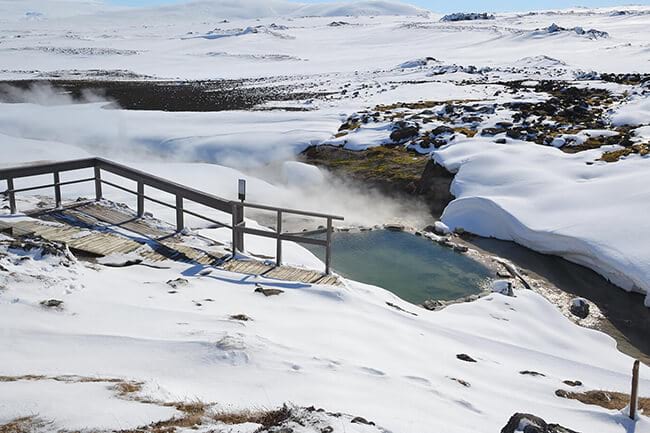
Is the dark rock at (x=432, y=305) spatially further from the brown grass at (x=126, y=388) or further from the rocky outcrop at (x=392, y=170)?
the rocky outcrop at (x=392, y=170)

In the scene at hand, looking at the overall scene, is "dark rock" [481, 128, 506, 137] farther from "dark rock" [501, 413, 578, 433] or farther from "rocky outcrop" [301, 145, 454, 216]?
"dark rock" [501, 413, 578, 433]

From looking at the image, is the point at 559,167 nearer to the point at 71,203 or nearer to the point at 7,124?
the point at 71,203

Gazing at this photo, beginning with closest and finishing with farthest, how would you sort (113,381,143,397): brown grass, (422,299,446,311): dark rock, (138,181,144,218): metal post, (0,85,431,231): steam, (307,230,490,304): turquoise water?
1. (113,381,143,397): brown grass
2. (138,181,144,218): metal post
3. (422,299,446,311): dark rock
4. (307,230,490,304): turquoise water
5. (0,85,431,231): steam

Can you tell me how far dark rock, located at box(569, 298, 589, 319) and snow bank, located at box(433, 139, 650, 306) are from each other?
1316 millimetres

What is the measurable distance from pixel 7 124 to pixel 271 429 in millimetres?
29455

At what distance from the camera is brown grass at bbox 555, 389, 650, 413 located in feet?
22.8

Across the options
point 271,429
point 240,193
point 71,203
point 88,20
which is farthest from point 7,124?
point 88,20

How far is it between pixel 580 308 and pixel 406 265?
4005 mm

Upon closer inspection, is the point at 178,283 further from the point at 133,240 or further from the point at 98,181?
the point at 98,181

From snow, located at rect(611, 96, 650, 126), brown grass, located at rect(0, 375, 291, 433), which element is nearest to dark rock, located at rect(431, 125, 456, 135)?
snow, located at rect(611, 96, 650, 126)

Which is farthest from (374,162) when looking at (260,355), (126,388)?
(126,388)

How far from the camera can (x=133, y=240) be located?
31.1ft

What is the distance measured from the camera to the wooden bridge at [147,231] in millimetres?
8867

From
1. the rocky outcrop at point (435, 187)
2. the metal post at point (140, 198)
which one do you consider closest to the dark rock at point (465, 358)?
the metal post at point (140, 198)
